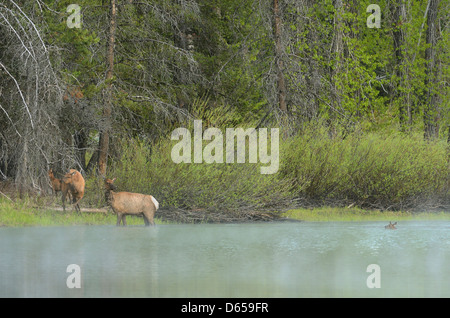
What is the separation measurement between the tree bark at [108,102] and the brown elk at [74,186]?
2.78 m

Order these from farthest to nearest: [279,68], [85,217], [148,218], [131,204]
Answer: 1. [279,68]
2. [85,217]
3. [148,218]
4. [131,204]

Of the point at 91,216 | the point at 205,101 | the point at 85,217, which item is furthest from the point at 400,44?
the point at 85,217

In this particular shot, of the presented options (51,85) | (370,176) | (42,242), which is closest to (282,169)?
(370,176)

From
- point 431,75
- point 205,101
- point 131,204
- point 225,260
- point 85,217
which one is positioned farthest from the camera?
point 431,75

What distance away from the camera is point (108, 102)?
19.0 meters

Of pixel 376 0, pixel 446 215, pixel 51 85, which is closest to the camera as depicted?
pixel 51 85

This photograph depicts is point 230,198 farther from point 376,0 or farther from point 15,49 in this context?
point 376,0

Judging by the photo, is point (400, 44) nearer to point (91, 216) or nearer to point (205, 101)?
point (205, 101)

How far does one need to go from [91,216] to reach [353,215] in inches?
243

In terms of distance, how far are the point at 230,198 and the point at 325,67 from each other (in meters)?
9.02

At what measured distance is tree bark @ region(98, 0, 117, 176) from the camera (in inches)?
742

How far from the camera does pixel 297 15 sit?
2169 cm

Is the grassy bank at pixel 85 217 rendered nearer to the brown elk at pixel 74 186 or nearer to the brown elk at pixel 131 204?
the brown elk at pixel 74 186

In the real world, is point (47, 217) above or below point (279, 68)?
below
